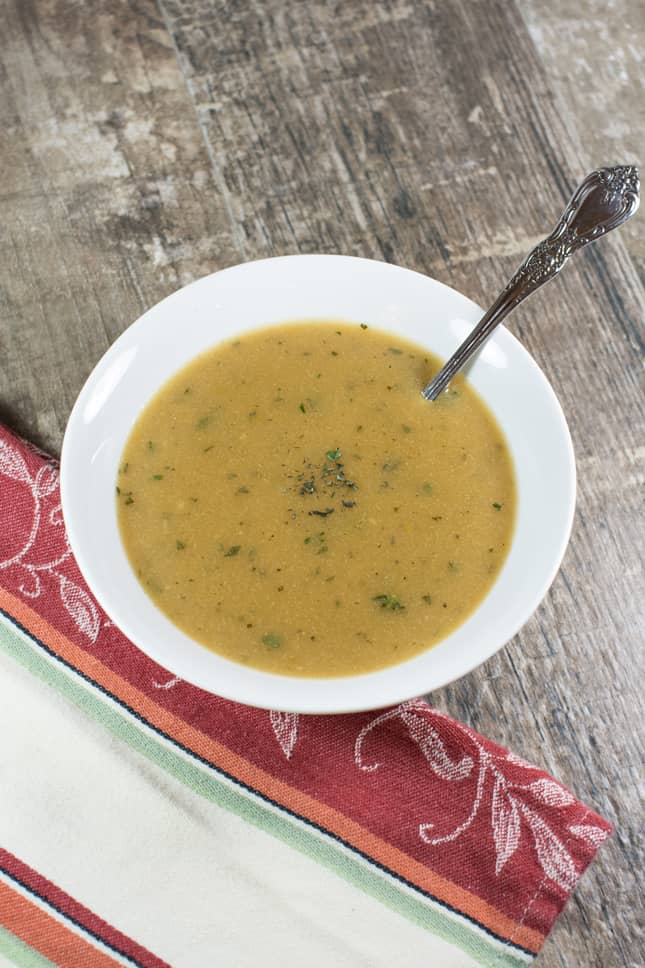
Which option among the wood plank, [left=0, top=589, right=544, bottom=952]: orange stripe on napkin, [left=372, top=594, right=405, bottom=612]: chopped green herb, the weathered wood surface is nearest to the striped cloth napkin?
[left=0, top=589, right=544, bottom=952]: orange stripe on napkin

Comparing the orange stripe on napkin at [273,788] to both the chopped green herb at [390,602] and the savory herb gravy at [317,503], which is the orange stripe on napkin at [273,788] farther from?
the chopped green herb at [390,602]

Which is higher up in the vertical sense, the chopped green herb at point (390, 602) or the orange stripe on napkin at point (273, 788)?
the chopped green herb at point (390, 602)

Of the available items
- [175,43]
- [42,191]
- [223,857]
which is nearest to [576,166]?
[175,43]

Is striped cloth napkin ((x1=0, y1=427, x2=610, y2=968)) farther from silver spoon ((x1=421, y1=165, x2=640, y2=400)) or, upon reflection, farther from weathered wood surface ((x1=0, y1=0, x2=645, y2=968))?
silver spoon ((x1=421, y1=165, x2=640, y2=400))

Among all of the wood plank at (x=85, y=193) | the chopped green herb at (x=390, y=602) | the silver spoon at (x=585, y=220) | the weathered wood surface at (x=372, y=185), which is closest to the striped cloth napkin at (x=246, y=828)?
the weathered wood surface at (x=372, y=185)

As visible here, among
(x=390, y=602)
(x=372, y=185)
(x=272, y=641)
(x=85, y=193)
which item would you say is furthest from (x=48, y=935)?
(x=372, y=185)

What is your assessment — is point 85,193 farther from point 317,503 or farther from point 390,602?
point 390,602
